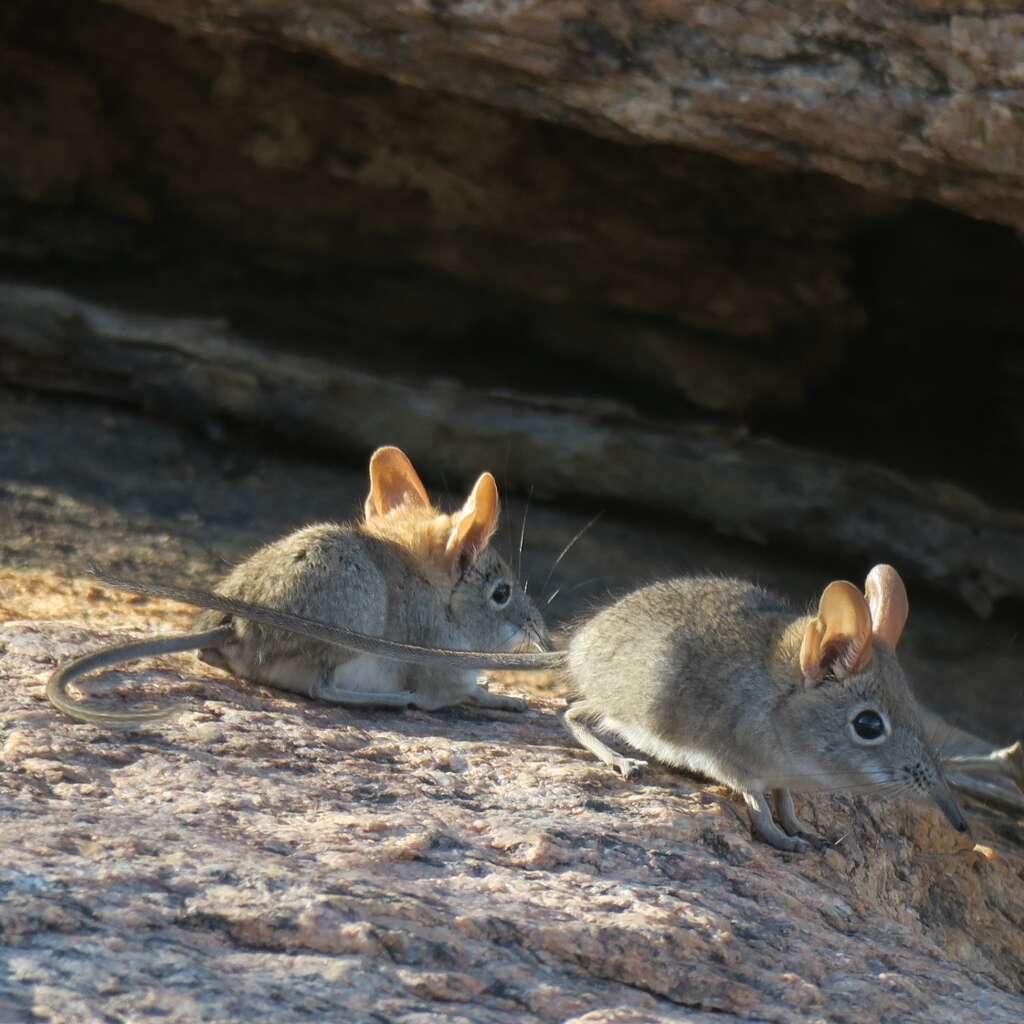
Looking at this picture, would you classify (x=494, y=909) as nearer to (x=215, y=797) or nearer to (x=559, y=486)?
(x=215, y=797)

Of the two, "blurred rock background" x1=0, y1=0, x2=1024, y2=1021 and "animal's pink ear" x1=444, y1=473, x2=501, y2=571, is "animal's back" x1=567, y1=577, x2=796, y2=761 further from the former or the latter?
Result: "blurred rock background" x1=0, y1=0, x2=1024, y2=1021

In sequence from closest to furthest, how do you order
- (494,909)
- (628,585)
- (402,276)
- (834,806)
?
(494,909) → (834,806) → (628,585) → (402,276)

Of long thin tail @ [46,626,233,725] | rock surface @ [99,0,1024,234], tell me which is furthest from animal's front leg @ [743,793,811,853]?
rock surface @ [99,0,1024,234]

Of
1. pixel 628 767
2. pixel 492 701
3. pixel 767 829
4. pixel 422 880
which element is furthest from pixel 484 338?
pixel 422 880

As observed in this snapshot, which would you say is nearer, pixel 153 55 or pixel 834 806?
pixel 834 806

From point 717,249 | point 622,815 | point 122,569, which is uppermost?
point 717,249

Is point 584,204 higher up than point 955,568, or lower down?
higher up

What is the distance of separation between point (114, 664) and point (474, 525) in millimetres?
1510

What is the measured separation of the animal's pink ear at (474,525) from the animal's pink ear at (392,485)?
0.45m

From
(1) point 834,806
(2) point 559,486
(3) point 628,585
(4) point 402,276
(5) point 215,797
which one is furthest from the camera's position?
(4) point 402,276

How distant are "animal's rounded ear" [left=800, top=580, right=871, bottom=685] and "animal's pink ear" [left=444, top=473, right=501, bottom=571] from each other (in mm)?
1440

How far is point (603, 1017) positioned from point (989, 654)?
590 cm

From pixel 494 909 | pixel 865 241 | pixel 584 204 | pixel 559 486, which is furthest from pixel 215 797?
pixel 865 241

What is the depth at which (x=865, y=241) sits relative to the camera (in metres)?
9.69
